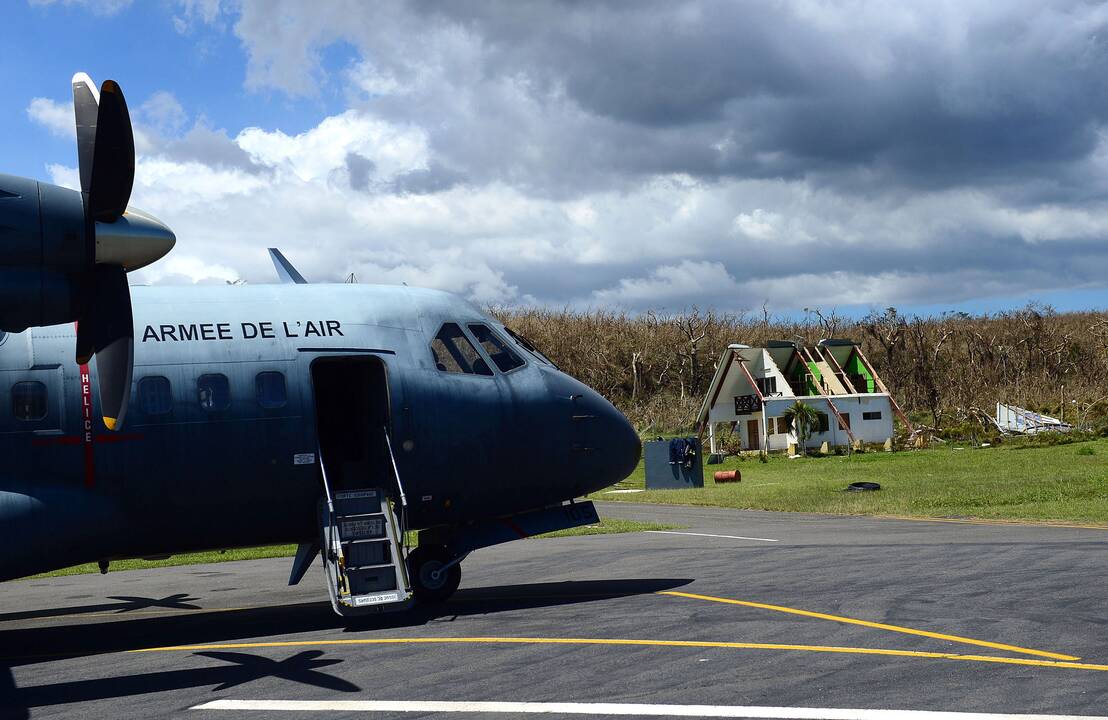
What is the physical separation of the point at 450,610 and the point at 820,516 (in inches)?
676

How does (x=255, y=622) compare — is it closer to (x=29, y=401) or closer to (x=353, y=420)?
(x=353, y=420)

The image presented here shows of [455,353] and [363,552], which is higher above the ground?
[455,353]

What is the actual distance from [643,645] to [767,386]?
49.4 meters

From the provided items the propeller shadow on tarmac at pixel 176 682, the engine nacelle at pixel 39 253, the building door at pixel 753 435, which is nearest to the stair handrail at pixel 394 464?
the propeller shadow on tarmac at pixel 176 682

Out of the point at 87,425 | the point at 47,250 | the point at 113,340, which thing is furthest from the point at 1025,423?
the point at 47,250

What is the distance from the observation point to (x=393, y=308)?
1723cm

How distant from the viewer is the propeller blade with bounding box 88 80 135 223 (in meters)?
11.3

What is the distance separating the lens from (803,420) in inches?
2190

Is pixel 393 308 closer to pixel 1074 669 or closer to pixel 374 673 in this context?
pixel 374 673

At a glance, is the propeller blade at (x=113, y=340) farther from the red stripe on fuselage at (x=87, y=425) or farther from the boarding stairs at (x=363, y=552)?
the boarding stairs at (x=363, y=552)

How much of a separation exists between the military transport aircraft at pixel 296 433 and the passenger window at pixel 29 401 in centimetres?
2

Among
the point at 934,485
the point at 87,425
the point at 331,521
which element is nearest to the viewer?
the point at 87,425

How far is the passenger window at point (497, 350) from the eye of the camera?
17.6 m

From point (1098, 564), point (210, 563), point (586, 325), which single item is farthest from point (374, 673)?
point (586, 325)
